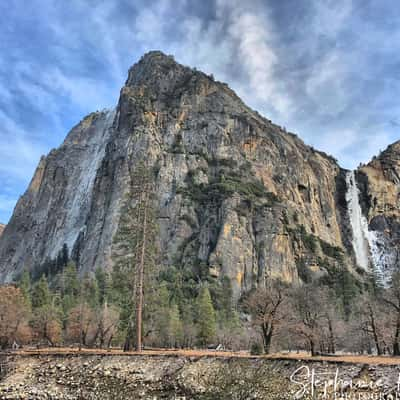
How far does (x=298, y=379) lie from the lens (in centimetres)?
2027

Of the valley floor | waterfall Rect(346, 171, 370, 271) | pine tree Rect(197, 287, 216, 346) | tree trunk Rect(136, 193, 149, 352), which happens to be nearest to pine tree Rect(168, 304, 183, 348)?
pine tree Rect(197, 287, 216, 346)

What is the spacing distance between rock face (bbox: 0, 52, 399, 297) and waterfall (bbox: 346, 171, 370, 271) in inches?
77.4

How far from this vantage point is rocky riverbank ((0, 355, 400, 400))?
18.3m

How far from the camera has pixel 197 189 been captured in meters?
104

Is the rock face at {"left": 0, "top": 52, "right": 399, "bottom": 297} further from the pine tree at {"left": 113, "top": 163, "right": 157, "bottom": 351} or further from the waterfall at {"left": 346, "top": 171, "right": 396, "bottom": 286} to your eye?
the pine tree at {"left": 113, "top": 163, "right": 157, "bottom": 351}

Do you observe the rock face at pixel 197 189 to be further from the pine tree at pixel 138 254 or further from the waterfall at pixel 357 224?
the pine tree at pixel 138 254

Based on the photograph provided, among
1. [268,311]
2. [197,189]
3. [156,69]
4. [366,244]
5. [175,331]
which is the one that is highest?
[156,69]

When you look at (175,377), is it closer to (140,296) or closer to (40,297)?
(140,296)

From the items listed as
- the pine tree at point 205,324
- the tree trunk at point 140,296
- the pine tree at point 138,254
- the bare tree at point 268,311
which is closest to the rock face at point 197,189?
the pine tree at point 205,324

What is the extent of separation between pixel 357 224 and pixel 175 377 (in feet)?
403

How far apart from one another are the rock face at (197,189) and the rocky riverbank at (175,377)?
57.5 meters

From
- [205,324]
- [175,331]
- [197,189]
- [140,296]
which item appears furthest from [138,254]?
[197,189]

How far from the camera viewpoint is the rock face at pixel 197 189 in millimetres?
93812

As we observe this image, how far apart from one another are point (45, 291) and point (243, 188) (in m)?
51.5
